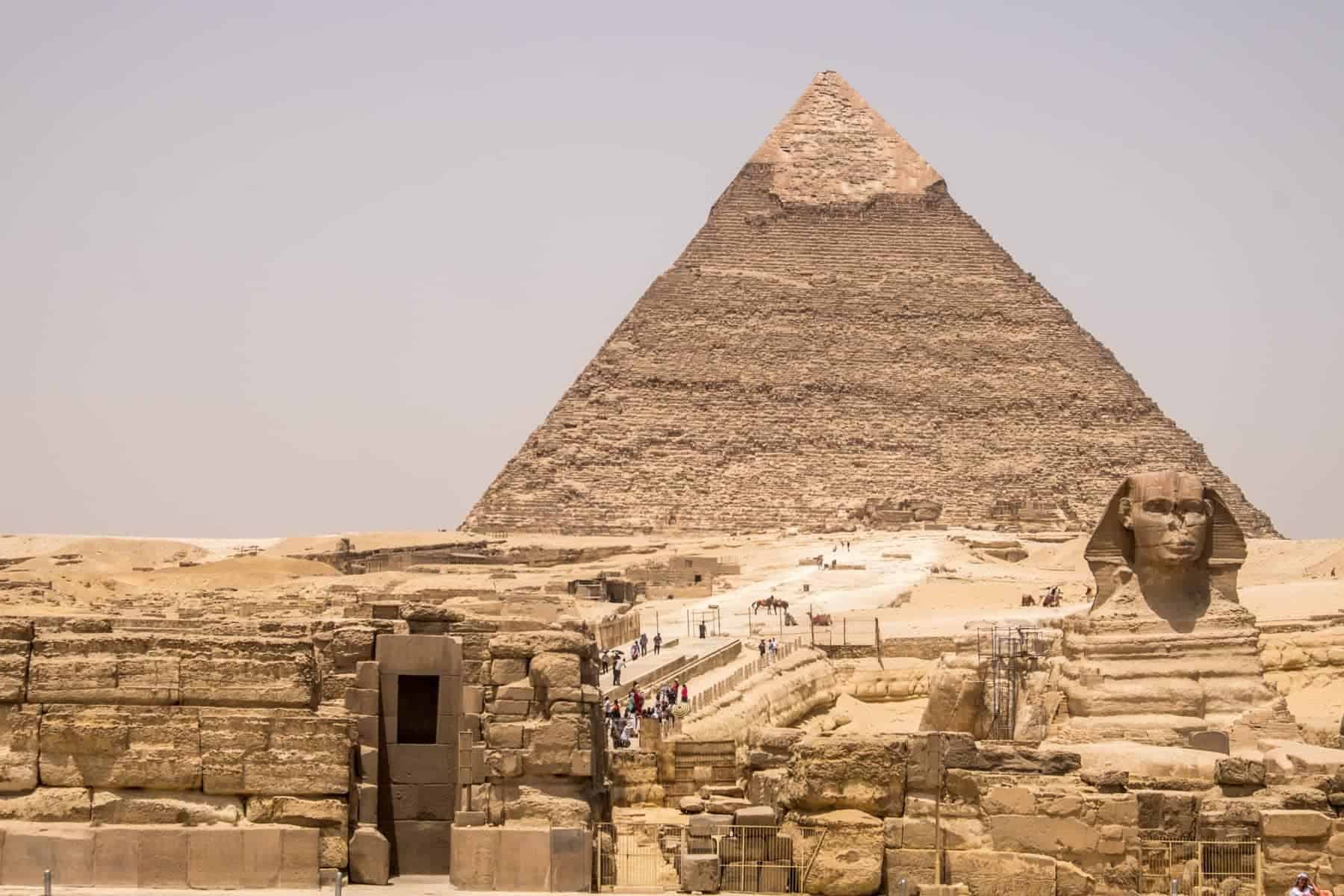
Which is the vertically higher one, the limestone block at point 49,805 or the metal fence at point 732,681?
the metal fence at point 732,681

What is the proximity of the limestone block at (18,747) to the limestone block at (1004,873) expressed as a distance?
95.5 inches

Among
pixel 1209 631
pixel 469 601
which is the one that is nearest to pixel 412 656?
pixel 469 601

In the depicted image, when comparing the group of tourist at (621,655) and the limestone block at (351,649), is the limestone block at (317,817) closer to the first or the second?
the limestone block at (351,649)

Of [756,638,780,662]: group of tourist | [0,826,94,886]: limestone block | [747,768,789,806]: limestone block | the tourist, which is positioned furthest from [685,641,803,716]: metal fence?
the tourist

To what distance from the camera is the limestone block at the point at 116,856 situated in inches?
310

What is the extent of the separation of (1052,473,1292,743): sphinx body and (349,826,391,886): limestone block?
3.95m

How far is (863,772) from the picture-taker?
7.88 meters

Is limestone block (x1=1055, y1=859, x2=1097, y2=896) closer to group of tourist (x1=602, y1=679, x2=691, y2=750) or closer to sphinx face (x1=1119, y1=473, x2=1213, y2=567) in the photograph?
Answer: group of tourist (x1=602, y1=679, x2=691, y2=750)

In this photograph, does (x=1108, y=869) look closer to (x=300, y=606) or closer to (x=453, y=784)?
(x=453, y=784)

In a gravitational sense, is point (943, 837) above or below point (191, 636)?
below


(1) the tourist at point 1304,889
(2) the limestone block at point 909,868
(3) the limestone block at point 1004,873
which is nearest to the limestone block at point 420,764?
(2) the limestone block at point 909,868

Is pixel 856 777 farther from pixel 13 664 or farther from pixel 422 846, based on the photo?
pixel 13 664

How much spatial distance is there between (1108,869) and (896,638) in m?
14.9

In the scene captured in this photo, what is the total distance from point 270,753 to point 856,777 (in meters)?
1.55
